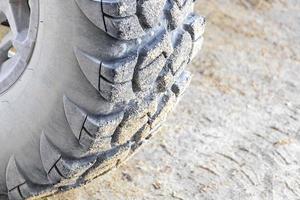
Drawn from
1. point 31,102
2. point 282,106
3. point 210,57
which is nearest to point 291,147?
point 282,106

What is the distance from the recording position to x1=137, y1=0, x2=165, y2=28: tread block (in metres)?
1.53

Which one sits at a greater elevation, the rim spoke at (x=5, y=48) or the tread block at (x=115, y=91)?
the tread block at (x=115, y=91)

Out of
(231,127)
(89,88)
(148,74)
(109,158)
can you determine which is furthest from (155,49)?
(231,127)

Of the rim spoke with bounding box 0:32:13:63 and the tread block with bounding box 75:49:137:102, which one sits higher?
the tread block with bounding box 75:49:137:102

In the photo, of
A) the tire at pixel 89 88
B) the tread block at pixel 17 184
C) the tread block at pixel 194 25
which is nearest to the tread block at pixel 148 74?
the tire at pixel 89 88

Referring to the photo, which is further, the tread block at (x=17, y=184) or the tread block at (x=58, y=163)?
the tread block at (x=17, y=184)

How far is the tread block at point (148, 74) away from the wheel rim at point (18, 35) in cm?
28

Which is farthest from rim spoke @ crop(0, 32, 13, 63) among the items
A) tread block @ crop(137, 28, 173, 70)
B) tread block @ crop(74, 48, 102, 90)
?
tread block @ crop(137, 28, 173, 70)

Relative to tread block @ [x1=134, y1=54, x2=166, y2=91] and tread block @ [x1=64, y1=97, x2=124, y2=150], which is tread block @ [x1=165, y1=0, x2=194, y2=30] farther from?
tread block @ [x1=64, y1=97, x2=124, y2=150]

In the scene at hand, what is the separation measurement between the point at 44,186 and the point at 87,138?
26 cm

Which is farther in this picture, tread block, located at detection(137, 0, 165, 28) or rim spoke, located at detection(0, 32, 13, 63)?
rim spoke, located at detection(0, 32, 13, 63)

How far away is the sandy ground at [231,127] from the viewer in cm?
219

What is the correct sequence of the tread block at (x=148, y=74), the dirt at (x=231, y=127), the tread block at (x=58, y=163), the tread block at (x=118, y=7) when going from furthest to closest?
the dirt at (x=231, y=127) → the tread block at (x=58, y=163) → the tread block at (x=148, y=74) → the tread block at (x=118, y=7)

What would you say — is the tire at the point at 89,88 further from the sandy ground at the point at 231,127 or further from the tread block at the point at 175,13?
the sandy ground at the point at 231,127
